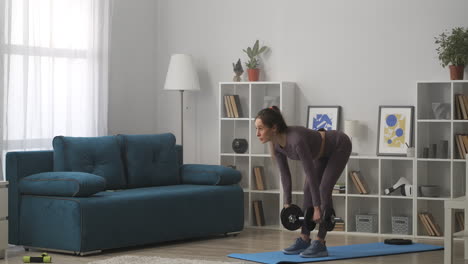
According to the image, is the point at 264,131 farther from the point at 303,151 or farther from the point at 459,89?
the point at 459,89

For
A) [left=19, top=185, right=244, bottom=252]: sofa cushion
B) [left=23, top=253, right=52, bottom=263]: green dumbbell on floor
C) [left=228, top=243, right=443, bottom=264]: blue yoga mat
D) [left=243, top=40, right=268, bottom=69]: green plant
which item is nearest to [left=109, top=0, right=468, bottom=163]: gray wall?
[left=243, top=40, right=268, bottom=69]: green plant

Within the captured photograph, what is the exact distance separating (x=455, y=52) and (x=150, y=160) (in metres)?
2.88

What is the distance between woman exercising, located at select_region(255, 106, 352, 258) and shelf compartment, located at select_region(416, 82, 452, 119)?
1.52 meters

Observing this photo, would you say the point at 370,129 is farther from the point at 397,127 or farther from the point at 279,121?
the point at 279,121

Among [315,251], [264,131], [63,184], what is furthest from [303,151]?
[63,184]

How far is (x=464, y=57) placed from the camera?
7039mm

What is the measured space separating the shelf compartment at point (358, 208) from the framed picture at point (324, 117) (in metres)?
0.73

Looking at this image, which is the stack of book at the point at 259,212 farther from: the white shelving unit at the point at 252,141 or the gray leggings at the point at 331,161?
the gray leggings at the point at 331,161

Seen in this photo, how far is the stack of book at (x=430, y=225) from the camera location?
7207mm

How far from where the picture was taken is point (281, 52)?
809 cm

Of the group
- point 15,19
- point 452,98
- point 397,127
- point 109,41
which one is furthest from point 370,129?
point 15,19

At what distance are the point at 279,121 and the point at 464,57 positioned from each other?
2.18 meters

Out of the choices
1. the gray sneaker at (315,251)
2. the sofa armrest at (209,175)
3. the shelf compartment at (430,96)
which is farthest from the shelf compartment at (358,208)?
the gray sneaker at (315,251)

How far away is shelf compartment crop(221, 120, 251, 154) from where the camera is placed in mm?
8234
